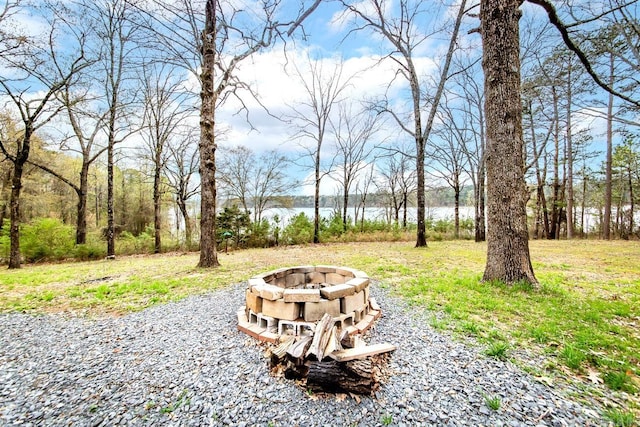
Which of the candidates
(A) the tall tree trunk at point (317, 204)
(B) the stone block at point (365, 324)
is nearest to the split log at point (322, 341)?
(B) the stone block at point (365, 324)

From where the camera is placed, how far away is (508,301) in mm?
3197

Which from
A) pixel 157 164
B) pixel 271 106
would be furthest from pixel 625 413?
pixel 157 164

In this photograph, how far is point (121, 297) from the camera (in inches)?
161

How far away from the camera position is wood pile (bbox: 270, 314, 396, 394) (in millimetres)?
1750

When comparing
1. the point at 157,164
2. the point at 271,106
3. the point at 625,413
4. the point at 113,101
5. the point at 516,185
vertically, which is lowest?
the point at 625,413

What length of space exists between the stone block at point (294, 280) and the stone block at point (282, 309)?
3.67 feet

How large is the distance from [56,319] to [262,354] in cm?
299

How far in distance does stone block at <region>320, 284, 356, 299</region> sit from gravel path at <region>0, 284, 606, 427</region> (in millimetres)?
505

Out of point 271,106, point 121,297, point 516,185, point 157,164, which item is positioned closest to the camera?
point 516,185

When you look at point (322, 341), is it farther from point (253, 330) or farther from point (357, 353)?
point (253, 330)

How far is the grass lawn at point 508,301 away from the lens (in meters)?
1.94

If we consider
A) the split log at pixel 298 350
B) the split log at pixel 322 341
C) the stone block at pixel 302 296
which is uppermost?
the stone block at pixel 302 296

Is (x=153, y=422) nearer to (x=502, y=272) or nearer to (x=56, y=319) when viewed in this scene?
(x=56, y=319)

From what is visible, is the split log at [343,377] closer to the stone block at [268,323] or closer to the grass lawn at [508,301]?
the stone block at [268,323]
